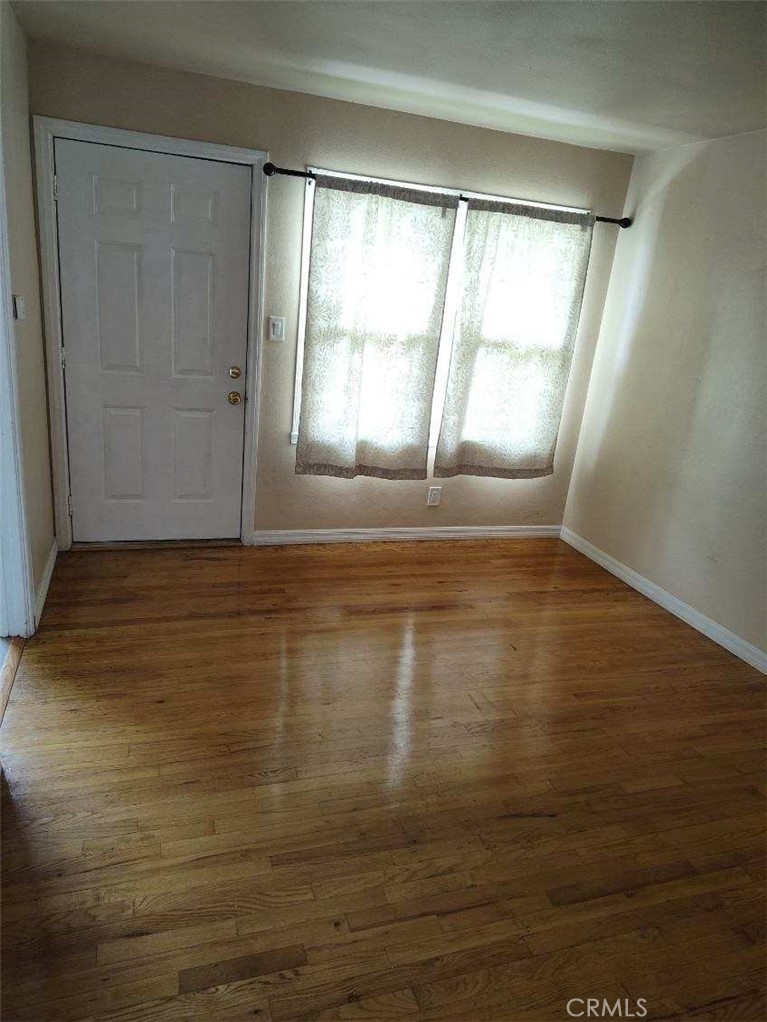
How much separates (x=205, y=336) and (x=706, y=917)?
326 cm

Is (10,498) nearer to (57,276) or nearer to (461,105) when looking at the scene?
(57,276)

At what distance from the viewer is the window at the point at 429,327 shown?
11.4ft

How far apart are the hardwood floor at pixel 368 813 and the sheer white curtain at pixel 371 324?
1.00 metres

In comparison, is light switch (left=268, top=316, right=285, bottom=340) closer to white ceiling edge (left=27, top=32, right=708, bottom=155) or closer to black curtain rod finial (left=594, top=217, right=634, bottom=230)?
Answer: white ceiling edge (left=27, top=32, right=708, bottom=155)

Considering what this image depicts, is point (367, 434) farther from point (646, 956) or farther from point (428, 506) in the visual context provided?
point (646, 956)

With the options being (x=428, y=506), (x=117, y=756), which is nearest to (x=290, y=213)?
(x=428, y=506)

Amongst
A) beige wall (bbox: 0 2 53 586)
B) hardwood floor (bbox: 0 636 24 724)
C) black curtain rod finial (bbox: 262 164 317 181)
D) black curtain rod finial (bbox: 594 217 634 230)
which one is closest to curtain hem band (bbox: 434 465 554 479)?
black curtain rod finial (bbox: 594 217 634 230)

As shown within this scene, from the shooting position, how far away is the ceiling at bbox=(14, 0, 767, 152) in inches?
83.2

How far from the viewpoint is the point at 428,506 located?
424 centimetres

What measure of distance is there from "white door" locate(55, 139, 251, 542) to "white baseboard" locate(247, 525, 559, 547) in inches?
13.4

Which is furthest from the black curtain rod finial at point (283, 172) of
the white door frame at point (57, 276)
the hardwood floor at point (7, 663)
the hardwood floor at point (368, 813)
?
the hardwood floor at point (7, 663)

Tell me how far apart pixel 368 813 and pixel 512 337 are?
2.86 meters

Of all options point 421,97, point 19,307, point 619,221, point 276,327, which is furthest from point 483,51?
point 19,307

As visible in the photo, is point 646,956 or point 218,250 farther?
point 218,250
